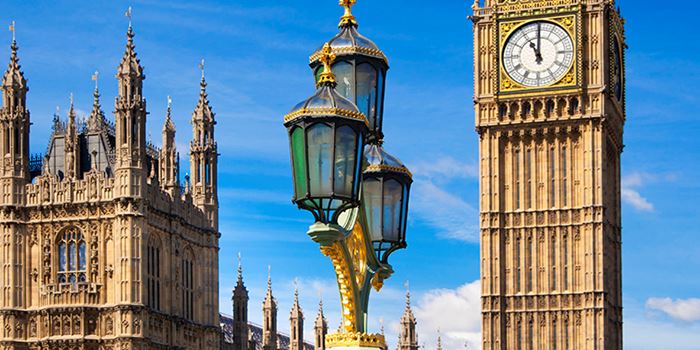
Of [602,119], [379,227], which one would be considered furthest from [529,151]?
[379,227]

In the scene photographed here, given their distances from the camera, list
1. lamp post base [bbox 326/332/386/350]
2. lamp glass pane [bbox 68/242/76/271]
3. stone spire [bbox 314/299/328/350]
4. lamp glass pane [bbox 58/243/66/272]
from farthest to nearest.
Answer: stone spire [bbox 314/299/328/350], lamp glass pane [bbox 58/243/66/272], lamp glass pane [bbox 68/242/76/271], lamp post base [bbox 326/332/386/350]

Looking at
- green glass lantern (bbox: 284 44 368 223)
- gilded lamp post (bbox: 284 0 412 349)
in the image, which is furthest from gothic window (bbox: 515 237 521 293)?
green glass lantern (bbox: 284 44 368 223)

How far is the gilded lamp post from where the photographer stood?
14727 millimetres

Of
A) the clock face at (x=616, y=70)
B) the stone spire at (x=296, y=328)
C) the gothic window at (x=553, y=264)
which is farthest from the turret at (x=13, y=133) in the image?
the clock face at (x=616, y=70)

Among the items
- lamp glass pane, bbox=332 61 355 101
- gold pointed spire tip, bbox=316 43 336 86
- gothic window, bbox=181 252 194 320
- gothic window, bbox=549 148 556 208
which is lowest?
gold pointed spire tip, bbox=316 43 336 86

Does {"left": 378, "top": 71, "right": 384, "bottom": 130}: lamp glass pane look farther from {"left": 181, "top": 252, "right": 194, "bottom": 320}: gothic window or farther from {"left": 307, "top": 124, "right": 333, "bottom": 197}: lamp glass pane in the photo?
{"left": 181, "top": 252, "right": 194, "bottom": 320}: gothic window

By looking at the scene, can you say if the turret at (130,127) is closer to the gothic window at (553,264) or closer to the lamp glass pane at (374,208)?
the gothic window at (553,264)

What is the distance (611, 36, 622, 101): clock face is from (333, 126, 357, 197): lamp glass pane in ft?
260

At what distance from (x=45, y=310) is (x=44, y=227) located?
3.46 meters

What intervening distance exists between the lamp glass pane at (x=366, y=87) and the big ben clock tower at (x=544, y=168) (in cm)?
7308

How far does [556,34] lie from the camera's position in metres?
91.2

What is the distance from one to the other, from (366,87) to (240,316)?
57282 millimetres

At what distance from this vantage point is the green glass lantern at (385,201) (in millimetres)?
17391

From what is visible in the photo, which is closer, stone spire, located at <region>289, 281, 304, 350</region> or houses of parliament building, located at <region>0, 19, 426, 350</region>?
houses of parliament building, located at <region>0, 19, 426, 350</region>
